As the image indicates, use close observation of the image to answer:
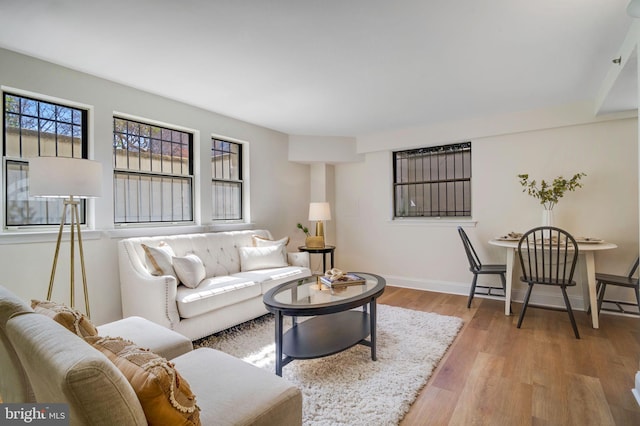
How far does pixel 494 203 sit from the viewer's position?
4.19 metres

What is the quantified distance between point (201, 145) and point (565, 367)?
410 centimetres

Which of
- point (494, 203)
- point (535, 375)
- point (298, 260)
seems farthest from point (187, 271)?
point (494, 203)

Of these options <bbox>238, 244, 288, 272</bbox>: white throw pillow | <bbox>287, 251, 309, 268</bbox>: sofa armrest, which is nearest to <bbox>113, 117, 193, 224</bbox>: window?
<bbox>238, 244, 288, 272</bbox>: white throw pillow

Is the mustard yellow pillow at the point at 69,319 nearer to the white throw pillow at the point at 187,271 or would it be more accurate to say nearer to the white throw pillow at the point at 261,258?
the white throw pillow at the point at 187,271

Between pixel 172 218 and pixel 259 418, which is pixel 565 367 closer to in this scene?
pixel 259 418

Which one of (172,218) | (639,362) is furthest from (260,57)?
(639,362)

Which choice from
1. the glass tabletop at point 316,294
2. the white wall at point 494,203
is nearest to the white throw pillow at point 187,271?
the glass tabletop at point 316,294

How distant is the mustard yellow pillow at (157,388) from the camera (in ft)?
2.81

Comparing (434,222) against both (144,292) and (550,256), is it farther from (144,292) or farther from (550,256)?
(144,292)

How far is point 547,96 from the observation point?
3467 millimetres

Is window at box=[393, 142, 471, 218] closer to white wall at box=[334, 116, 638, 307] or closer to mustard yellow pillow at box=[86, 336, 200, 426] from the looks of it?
white wall at box=[334, 116, 638, 307]

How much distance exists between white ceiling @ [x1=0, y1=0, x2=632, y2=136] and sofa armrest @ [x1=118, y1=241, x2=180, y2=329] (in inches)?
65.2

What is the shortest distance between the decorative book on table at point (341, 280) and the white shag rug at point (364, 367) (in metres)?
0.54

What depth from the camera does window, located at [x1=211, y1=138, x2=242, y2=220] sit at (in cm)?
413
